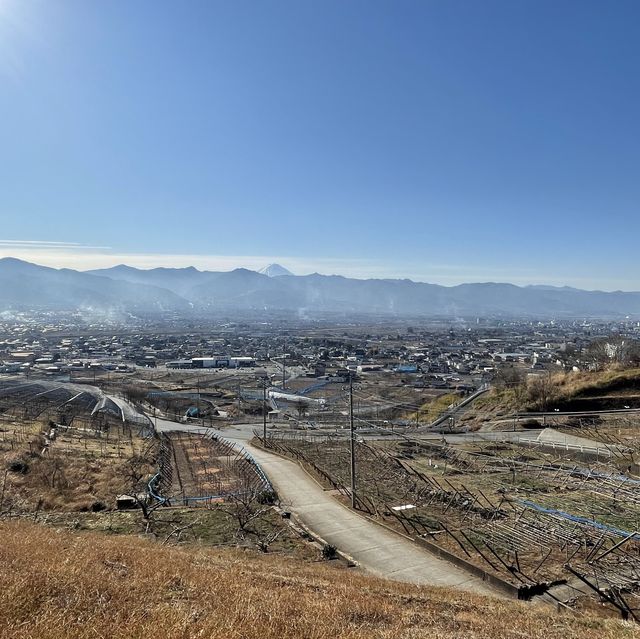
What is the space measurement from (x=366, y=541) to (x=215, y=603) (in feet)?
26.3

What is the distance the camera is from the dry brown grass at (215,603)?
4.80 meters

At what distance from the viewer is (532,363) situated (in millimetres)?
81625

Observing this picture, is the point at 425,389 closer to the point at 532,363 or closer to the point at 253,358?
the point at 532,363

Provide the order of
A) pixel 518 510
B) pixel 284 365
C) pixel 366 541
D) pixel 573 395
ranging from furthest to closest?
pixel 284 365 → pixel 573 395 → pixel 518 510 → pixel 366 541

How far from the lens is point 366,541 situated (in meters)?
13.3

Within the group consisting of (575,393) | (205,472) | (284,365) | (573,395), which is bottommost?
(284,365)

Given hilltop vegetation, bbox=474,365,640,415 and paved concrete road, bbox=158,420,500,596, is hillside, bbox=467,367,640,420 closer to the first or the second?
hilltop vegetation, bbox=474,365,640,415

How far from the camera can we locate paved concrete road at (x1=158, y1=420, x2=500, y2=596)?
11.1 m

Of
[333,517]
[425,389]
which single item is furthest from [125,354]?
[333,517]

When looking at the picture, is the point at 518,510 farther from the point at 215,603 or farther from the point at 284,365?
the point at 284,365

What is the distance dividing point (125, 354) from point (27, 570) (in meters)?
95.8

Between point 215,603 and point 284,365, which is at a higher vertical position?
point 215,603

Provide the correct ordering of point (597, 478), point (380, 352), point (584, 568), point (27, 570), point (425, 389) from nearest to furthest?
point (27, 570), point (584, 568), point (597, 478), point (425, 389), point (380, 352)

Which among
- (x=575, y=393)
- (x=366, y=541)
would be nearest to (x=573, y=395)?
(x=575, y=393)
